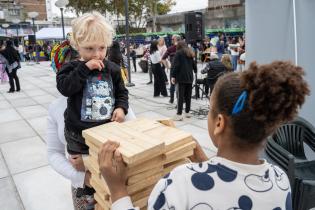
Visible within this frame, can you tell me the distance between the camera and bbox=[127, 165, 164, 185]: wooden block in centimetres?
116

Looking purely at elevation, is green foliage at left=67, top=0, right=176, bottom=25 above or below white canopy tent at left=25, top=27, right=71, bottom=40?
above

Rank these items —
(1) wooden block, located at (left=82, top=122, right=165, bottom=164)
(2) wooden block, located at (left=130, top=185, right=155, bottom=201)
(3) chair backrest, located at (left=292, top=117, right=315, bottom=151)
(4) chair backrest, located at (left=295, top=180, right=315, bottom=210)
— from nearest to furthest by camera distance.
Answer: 1. (1) wooden block, located at (left=82, top=122, right=165, bottom=164)
2. (2) wooden block, located at (left=130, top=185, right=155, bottom=201)
3. (4) chair backrest, located at (left=295, top=180, right=315, bottom=210)
4. (3) chair backrest, located at (left=292, top=117, right=315, bottom=151)

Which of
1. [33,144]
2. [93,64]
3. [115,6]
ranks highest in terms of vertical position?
[115,6]

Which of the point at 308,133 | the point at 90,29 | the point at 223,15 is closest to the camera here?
the point at 90,29

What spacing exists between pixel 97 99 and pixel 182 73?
5603 mm

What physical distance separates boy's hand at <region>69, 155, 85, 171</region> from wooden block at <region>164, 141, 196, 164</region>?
529 millimetres

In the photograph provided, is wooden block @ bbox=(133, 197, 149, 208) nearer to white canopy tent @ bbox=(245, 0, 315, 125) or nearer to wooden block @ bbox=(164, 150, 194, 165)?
wooden block @ bbox=(164, 150, 194, 165)

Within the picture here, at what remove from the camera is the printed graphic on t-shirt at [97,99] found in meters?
1.52

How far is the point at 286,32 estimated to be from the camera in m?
3.51

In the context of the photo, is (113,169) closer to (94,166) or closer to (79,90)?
(94,166)

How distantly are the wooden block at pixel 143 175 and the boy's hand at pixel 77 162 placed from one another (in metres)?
0.48

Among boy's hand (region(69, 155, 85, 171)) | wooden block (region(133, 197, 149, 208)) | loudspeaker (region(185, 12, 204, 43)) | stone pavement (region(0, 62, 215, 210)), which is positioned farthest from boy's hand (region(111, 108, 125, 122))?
loudspeaker (region(185, 12, 204, 43))

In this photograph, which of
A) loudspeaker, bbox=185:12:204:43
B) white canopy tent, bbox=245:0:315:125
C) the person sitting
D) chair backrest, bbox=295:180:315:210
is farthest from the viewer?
loudspeaker, bbox=185:12:204:43

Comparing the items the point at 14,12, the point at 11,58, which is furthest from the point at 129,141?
the point at 14,12
